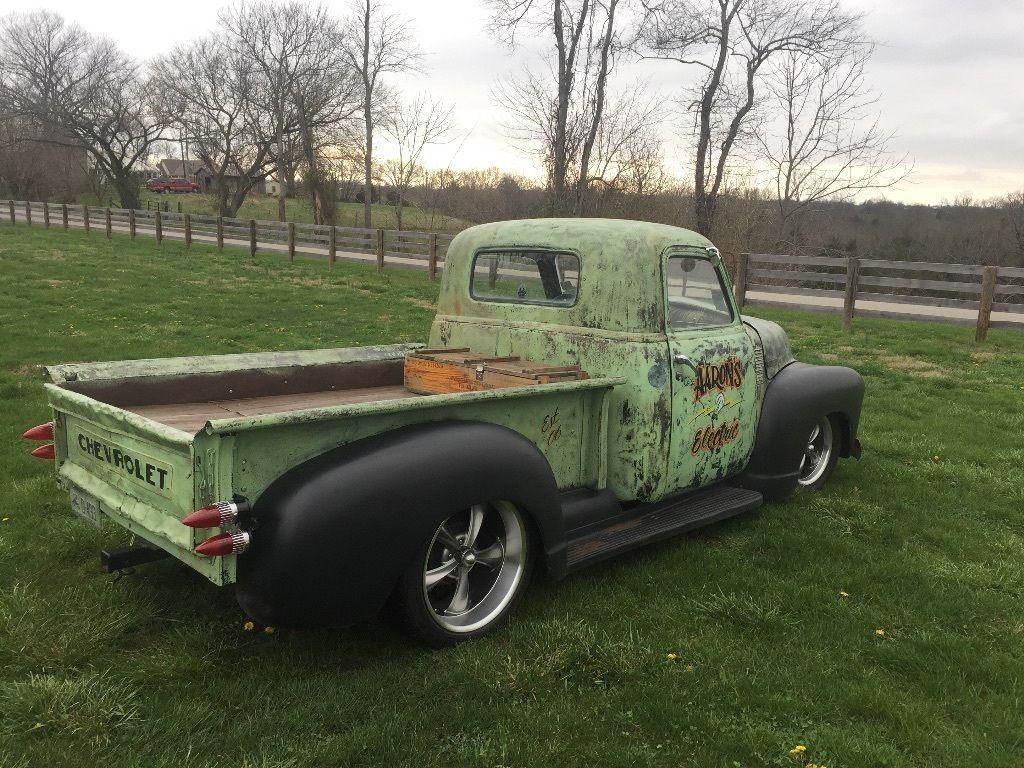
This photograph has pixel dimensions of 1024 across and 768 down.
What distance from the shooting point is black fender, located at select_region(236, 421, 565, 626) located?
97.5 inches

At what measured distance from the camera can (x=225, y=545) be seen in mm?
2393

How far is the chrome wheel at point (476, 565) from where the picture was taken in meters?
3.05

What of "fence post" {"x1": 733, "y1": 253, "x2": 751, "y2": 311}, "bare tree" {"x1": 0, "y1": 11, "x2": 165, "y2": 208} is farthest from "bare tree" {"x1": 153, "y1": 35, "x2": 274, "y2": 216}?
"fence post" {"x1": 733, "y1": 253, "x2": 751, "y2": 311}

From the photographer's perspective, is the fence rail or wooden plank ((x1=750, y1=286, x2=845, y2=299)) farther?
wooden plank ((x1=750, y1=286, x2=845, y2=299))

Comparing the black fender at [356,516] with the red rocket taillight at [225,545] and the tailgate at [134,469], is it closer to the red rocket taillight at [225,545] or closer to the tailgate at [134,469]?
the red rocket taillight at [225,545]

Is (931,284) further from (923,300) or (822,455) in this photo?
(822,455)

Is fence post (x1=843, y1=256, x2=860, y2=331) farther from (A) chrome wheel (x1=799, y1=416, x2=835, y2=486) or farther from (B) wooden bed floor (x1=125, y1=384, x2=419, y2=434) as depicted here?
(B) wooden bed floor (x1=125, y1=384, x2=419, y2=434)

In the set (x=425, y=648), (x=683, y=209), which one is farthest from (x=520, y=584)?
(x=683, y=209)

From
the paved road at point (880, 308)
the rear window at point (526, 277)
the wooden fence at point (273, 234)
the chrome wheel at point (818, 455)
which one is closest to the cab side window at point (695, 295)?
the rear window at point (526, 277)

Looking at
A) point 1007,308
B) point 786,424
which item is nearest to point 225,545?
point 786,424

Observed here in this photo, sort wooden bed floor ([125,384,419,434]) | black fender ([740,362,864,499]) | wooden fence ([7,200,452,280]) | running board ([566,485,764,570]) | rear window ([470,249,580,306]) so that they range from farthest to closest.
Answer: wooden fence ([7,200,452,280]) < black fender ([740,362,864,499]) < rear window ([470,249,580,306]) < running board ([566,485,764,570]) < wooden bed floor ([125,384,419,434])

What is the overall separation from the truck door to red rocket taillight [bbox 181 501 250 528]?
2.11 m

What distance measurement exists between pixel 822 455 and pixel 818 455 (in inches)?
1.1

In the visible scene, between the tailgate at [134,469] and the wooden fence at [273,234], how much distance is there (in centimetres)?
1202
